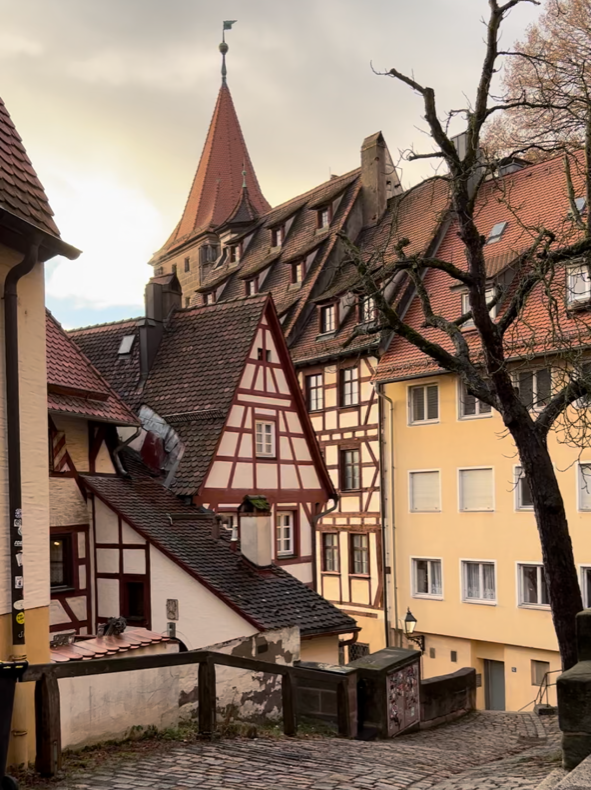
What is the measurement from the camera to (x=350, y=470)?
29656mm

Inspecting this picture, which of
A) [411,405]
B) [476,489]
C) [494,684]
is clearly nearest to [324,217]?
[411,405]

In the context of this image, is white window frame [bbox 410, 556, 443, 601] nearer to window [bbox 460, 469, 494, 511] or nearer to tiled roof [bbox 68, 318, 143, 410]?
window [bbox 460, 469, 494, 511]

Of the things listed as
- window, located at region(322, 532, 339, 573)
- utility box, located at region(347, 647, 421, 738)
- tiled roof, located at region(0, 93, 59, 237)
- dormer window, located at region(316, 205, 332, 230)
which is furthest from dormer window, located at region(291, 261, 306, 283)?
tiled roof, located at region(0, 93, 59, 237)

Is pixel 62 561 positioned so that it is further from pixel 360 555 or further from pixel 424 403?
pixel 360 555

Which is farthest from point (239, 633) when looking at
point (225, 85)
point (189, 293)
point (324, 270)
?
point (225, 85)

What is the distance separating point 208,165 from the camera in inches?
2346

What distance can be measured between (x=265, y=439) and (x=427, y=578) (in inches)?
353

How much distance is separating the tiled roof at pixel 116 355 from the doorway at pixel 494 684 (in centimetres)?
1221

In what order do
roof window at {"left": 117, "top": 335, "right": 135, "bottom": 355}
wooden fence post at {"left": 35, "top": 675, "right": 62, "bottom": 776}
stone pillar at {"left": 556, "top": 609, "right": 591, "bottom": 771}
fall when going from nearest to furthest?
stone pillar at {"left": 556, "top": 609, "right": 591, "bottom": 771} → wooden fence post at {"left": 35, "top": 675, "right": 62, "bottom": 776} → roof window at {"left": 117, "top": 335, "right": 135, "bottom": 355}

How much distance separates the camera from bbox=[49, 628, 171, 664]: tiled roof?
9.82 m

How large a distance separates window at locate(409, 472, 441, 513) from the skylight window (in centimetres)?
715

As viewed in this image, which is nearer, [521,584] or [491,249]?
[521,584]

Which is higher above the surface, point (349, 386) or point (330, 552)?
point (349, 386)

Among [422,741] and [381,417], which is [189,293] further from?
[422,741]
